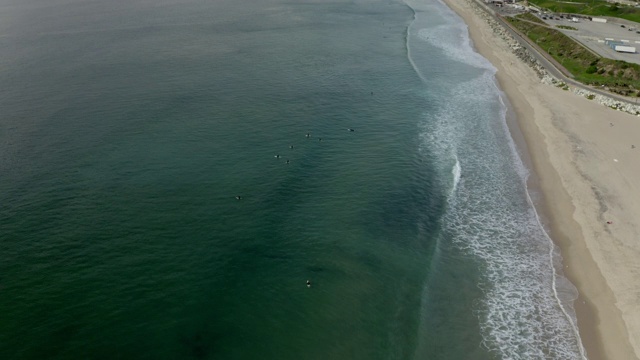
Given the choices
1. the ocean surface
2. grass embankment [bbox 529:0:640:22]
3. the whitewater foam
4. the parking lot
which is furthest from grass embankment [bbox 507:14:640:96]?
grass embankment [bbox 529:0:640:22]

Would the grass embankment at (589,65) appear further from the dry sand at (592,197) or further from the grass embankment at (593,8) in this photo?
the grass embankment at (593,8)

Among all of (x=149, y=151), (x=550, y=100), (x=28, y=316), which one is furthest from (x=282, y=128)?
(x=550, y=100)

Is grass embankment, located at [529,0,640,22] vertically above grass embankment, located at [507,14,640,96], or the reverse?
grass embankment, located at [529,0,640,22]

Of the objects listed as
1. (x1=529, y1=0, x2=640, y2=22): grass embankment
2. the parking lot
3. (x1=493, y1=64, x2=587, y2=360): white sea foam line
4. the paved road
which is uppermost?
(x1=529, y1=0, x2=640, y2=22): grass embankment

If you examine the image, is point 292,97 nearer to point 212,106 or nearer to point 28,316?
point 212,106

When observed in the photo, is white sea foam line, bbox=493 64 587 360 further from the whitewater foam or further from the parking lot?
the parking lot

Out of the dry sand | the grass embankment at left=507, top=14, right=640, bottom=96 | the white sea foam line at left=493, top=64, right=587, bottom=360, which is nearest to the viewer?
the white sea foam line at left=493, top=64, right=587, bottom=360
